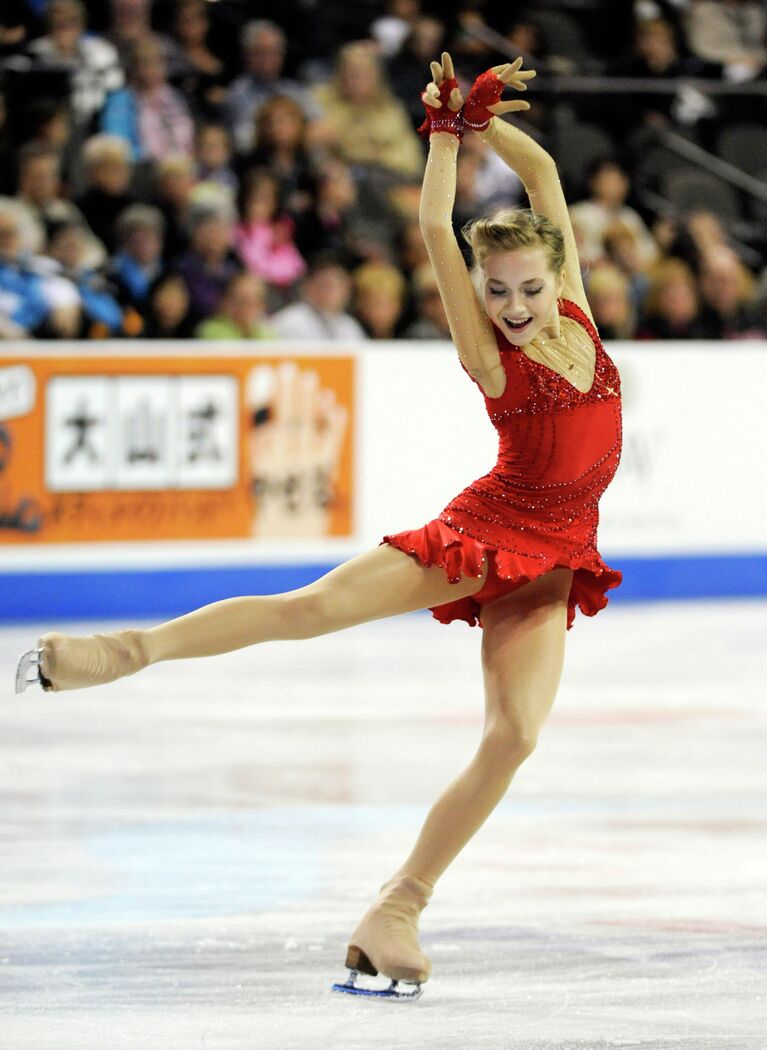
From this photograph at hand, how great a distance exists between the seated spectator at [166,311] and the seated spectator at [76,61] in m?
1.25

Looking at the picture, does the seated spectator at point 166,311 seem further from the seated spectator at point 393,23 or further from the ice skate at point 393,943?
the ice skate at point 393,943

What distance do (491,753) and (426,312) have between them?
5.31 metres

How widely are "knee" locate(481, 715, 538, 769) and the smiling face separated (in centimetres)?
68

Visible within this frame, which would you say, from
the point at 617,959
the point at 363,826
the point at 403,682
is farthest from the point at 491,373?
the point at 403,682

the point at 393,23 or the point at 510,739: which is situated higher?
the point at 393,23

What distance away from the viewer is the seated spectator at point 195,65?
8844 millimetres

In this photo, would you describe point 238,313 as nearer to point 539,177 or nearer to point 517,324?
point 539,177

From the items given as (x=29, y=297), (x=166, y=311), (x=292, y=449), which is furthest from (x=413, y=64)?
(x=29, y=297)

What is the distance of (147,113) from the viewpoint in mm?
8531

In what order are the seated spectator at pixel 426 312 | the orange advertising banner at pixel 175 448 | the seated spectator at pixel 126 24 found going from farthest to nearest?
the seated spectator at pixel 126 24, the seated spectator at pixel 426 312, the orange advertising banner at pixel 175 448

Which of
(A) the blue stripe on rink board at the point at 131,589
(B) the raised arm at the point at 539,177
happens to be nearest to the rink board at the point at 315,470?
(A) the blue stripe on rink board at the point at 131,589

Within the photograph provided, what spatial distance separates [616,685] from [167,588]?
2150mm

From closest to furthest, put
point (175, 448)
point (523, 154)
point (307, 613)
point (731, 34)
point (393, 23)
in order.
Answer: point (307, 613), point (523, 154), point (175, 448), point (393, 23), point (731, 34)

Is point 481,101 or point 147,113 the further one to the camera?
point 147,113
